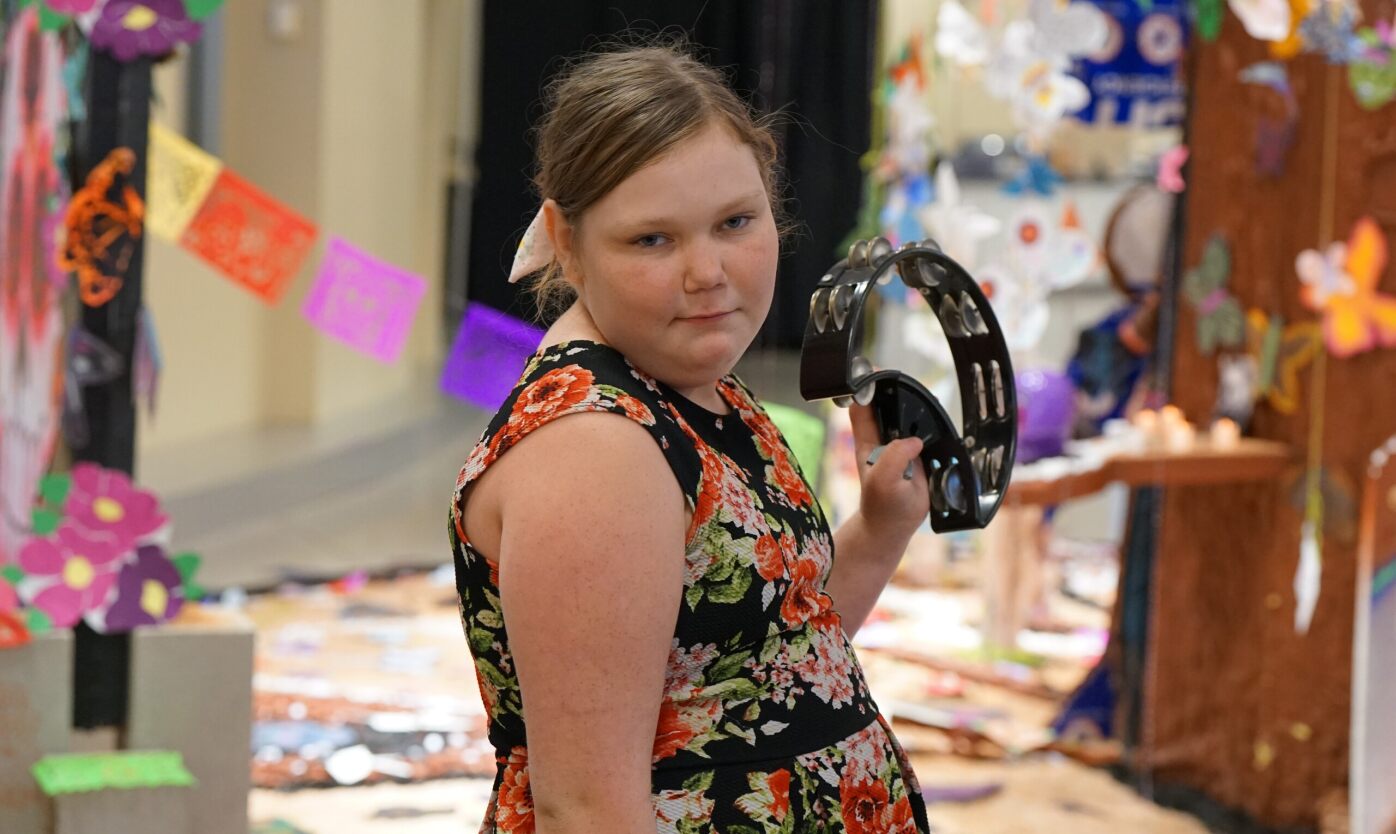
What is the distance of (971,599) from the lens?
3.85 meters

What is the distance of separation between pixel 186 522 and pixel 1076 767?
2321mm

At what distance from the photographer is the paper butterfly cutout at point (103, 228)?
8.22 ft

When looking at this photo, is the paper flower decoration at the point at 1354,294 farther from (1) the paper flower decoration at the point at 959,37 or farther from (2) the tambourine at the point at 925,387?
(2) the tambourine at the point at 925,387

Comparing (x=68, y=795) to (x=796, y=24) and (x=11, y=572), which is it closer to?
(x=11, y=572)

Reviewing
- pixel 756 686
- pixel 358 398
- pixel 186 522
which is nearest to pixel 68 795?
pixel 358 398

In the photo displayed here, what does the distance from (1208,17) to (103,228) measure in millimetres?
2154

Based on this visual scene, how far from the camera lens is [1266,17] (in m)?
3.16

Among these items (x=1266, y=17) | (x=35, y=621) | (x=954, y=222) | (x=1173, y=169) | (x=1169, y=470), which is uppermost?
(x=1266, y=17)

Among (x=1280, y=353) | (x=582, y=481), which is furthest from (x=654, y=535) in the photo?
(x=1280, y=353)

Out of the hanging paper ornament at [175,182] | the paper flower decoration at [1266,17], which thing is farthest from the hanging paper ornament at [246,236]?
the paper flower decoration at [1266,17]

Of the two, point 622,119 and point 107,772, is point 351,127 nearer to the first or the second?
point 107,772

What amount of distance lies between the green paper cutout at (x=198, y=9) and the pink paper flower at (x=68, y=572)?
2.57 feet

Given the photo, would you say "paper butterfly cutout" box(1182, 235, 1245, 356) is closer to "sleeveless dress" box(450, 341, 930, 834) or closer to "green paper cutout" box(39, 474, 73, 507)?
"green paper cutout" box(39, 474, 73, 507)

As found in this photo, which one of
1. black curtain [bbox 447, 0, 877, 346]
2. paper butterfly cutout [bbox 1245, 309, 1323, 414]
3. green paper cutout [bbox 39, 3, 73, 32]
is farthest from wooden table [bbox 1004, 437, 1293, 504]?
green paper cutout [bbox 39, 3, 73, 32]
